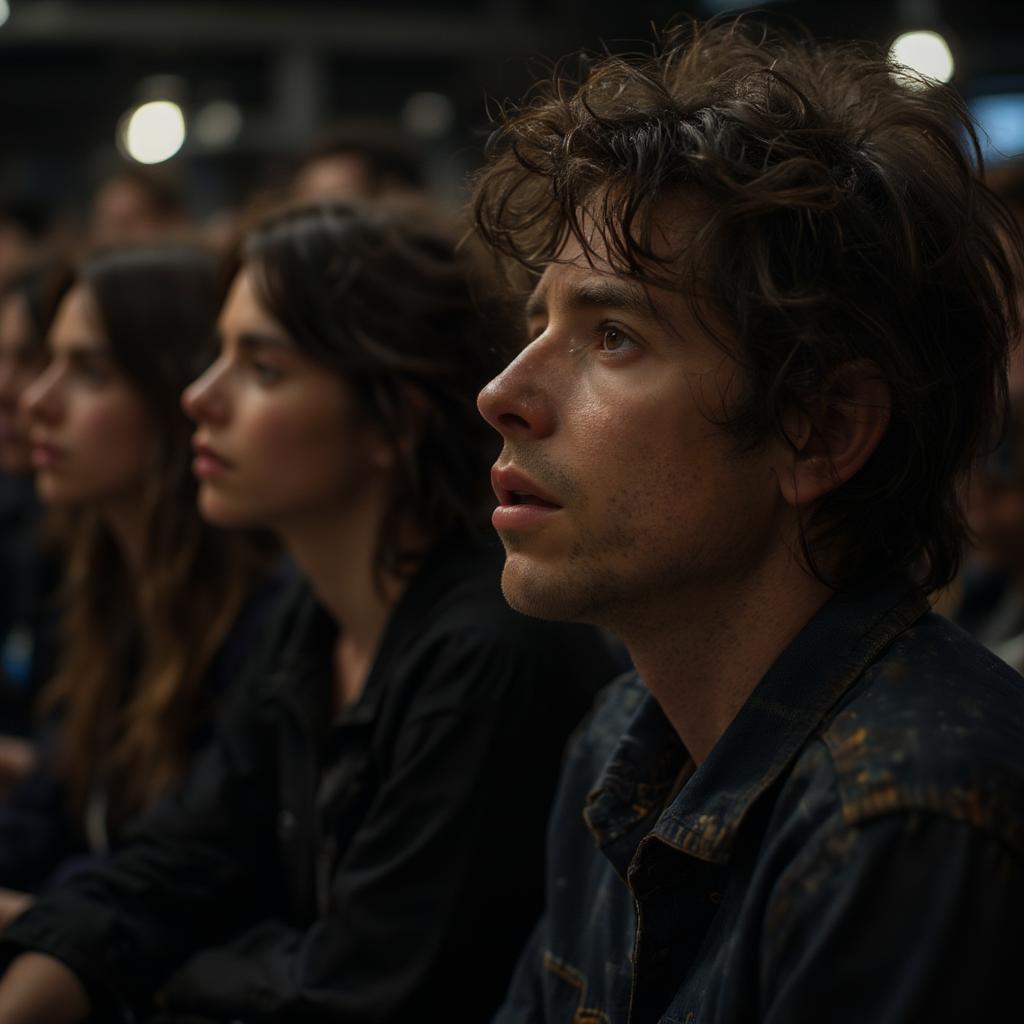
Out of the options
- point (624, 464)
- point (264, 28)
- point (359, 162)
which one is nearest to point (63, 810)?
point (624, 464)

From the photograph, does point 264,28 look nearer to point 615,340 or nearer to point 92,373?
point 92,373

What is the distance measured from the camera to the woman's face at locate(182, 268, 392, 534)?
78.6 inches

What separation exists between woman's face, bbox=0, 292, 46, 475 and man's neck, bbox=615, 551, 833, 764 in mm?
A: 2163

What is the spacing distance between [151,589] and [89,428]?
335 millimetres

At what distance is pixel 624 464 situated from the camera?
47.6 inches

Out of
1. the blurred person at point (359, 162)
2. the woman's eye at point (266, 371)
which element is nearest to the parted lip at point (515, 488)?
the woman's eye at point (266, 371)

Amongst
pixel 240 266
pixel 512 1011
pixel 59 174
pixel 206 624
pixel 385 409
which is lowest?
pixel 512 1011

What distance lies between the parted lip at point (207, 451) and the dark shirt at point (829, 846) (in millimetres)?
901

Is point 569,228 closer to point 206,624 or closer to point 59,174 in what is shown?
point 206,624

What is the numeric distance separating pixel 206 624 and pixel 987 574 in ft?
5.49

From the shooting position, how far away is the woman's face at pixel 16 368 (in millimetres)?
3271

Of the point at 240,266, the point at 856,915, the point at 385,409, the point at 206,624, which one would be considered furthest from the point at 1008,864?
the point at 206,624

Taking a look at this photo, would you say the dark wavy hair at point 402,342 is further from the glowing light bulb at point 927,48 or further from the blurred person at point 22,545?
the glowing light bulb at point 927,48

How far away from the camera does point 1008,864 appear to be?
94 centimetres
